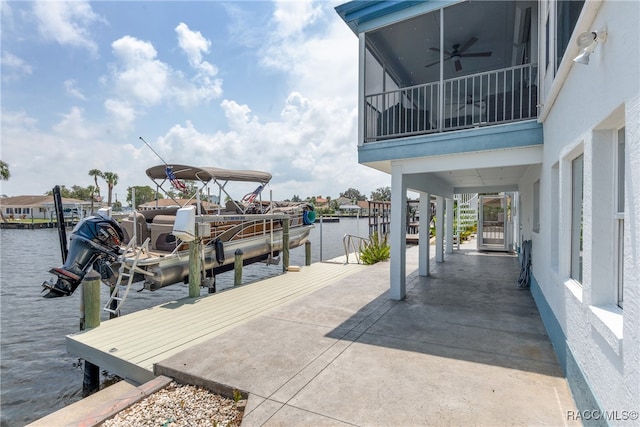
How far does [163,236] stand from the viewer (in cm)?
829

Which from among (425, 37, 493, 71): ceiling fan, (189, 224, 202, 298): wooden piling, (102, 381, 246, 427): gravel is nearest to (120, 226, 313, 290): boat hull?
(189, 224, 202, 298): wooden piling

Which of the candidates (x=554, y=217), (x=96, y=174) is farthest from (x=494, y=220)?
(x=96, y=174)

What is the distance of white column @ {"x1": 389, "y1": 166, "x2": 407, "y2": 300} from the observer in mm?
5945

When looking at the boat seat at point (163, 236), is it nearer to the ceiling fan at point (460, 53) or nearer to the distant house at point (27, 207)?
the ceiling fan at point (460, 53)

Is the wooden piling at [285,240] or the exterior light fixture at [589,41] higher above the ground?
the exterior light fixture at [589,41]

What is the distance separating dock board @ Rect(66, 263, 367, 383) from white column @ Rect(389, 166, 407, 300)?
1.99m

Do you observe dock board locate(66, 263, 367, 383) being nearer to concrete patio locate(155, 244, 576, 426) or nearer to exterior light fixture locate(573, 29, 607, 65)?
concrete patio locate(155, 244, 576, 426)

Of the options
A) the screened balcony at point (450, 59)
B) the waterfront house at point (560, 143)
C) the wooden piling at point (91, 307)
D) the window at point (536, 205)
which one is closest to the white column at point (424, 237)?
the waterfront house at point (560, 143)

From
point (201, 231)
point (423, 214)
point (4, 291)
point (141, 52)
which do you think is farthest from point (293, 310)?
point (4, 291)

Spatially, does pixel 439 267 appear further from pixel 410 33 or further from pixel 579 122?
pixel 579 122

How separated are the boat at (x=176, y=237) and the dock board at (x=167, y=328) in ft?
3.64

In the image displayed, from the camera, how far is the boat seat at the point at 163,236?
26.9 feet

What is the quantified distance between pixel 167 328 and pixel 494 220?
49.1 feet

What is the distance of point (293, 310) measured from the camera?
564 centimetres
